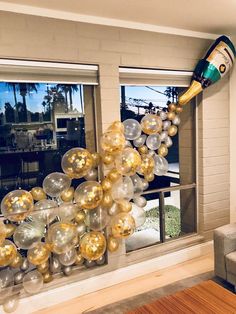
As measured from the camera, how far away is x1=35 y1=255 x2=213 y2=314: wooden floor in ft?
8.81

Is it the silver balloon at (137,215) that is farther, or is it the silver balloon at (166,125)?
the silver balloon at (166,125)

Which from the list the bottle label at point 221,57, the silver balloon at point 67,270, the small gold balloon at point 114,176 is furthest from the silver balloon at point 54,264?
the bottle label at point 221,57

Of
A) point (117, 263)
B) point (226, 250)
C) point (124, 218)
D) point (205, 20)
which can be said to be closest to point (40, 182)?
point (124, 218)

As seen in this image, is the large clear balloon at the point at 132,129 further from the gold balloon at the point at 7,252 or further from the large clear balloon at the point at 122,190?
the gold balloon at the point at 7,252

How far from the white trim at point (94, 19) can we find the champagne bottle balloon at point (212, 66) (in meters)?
0.32

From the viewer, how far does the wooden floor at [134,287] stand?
2686 mm

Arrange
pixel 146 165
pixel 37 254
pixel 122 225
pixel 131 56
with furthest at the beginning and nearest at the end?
1. pixel 131 56
2. pixel 146 165
3. pixel 122 225
4. pixel 37 254

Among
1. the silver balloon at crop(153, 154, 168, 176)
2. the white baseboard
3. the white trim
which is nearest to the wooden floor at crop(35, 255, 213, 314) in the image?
the white baseboard

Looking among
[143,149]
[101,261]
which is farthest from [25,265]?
[143,149]

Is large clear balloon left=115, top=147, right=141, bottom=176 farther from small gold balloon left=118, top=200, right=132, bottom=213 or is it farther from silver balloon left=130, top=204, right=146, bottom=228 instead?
silver balloon left=130, top=204, right=146, bottom=228

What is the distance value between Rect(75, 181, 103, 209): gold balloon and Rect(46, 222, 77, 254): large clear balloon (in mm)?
209

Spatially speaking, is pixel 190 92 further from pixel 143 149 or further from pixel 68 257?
pixel 68 257

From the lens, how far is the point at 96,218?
8.23 feet

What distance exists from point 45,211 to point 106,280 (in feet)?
3.54
